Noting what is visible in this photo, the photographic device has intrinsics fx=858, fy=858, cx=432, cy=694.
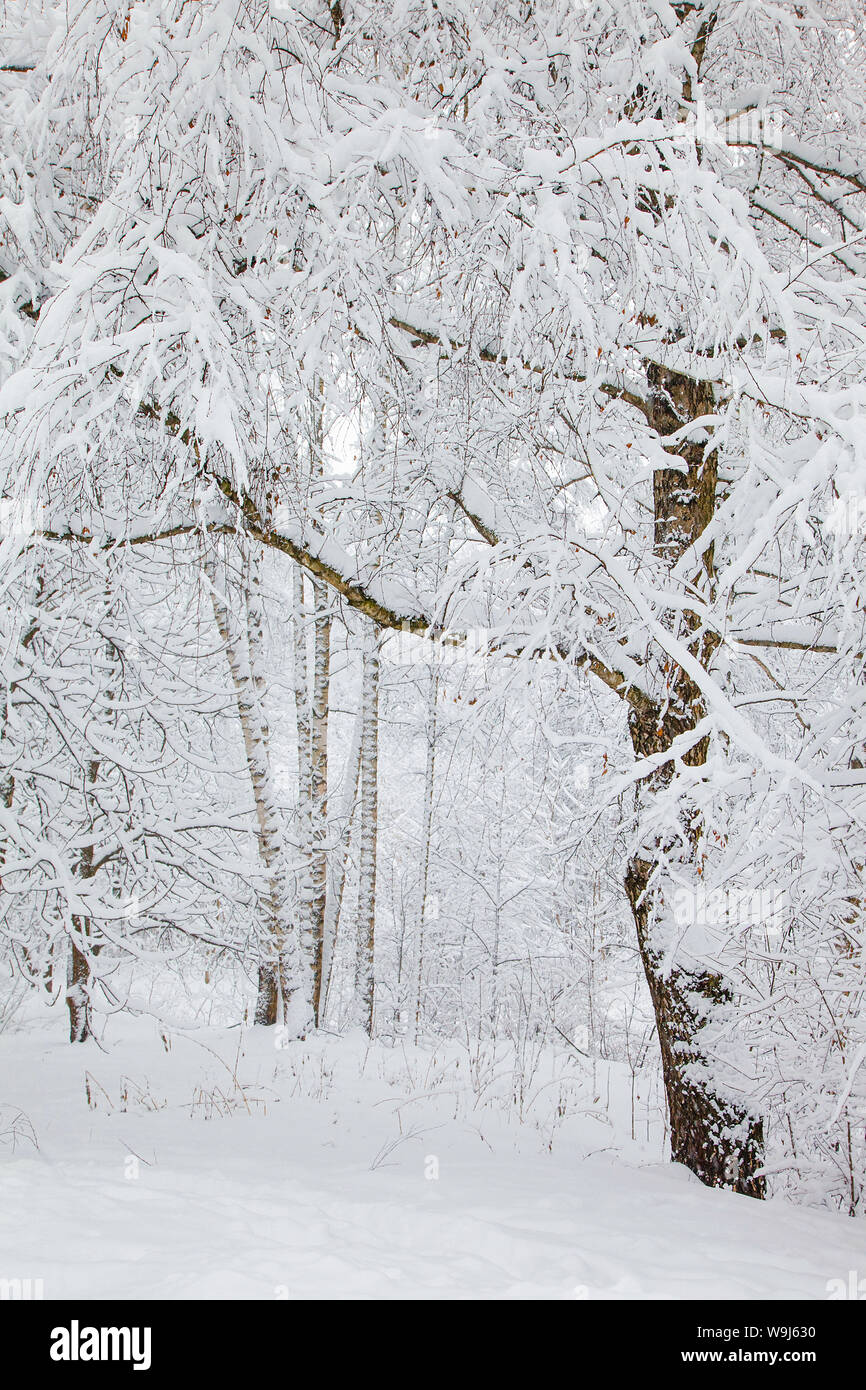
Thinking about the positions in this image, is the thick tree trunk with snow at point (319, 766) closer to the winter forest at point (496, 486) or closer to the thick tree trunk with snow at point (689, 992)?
the winter forest at point (496, 486)

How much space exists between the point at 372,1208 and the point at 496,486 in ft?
10.4

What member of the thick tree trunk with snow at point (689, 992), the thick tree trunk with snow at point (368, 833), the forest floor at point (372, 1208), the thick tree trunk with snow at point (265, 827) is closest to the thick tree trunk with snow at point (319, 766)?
the thick tree trunk with snow at point (265, 827)

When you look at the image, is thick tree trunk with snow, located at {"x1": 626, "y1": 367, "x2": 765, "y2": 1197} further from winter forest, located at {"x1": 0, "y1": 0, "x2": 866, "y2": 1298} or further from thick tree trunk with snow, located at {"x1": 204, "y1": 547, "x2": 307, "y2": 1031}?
thick tree trunk with snow, located at {"x1": 204, "y1": 547, "x2": 307, "y2": 1031}

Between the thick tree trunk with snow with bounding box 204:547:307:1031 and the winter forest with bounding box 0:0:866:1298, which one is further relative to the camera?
the thick tree trunk with snow with bounding box 204:547:307:1031

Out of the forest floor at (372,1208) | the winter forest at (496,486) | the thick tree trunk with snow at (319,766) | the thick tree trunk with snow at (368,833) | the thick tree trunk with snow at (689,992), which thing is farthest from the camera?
the thick tree trunk with snow at (368,833)

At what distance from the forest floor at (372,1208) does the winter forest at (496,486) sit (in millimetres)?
26

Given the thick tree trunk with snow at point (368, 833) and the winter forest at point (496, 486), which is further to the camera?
the thick tree trunk with snow at point (368, 833)

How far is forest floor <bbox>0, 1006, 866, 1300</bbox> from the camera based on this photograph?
2285mm

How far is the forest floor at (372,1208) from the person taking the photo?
2.29 meters

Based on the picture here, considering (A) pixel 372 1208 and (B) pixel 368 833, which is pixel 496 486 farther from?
(B) pixel 368 833

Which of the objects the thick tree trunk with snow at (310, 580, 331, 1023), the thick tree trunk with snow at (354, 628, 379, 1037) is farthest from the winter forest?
the thick tree trunk with snow at (354, 628, 379, 1037)

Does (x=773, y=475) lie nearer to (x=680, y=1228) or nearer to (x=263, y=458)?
(x=263, y=458)

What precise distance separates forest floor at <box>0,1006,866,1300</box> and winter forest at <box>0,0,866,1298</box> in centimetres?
3
